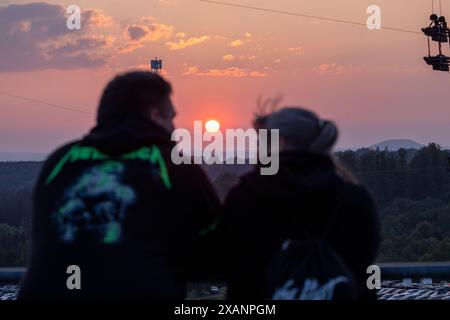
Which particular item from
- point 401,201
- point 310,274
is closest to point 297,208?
point 310,274

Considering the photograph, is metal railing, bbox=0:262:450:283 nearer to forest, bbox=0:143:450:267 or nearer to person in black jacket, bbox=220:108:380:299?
person in black jacket, bbox=220:108:380:299

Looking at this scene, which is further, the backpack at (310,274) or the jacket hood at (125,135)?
the jacket hood at (125,135)

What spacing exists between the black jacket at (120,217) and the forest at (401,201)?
2522cm

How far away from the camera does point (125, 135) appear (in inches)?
125

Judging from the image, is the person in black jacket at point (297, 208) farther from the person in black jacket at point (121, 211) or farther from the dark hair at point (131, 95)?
the dark hair at point (131, 95)

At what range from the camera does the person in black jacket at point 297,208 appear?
3045 millimetres

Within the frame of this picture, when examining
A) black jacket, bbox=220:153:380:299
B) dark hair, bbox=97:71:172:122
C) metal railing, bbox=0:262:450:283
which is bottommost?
metal railing, bbox=0:262:450:283

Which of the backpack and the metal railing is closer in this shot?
the backpack

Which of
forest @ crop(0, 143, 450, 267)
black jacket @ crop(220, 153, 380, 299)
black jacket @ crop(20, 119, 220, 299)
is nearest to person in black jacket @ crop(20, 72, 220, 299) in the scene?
black jacket @ crop(20, 119, 220, 299)

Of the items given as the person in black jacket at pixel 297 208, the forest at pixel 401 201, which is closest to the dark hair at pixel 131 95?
the person in black jacket at pixel 297 208

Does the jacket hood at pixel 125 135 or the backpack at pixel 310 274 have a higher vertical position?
the jacket hood at pixel 125 135

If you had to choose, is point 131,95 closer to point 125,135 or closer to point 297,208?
point 125,135

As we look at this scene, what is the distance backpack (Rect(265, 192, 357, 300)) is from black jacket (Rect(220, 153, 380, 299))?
63 mm

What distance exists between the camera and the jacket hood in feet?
10.3
